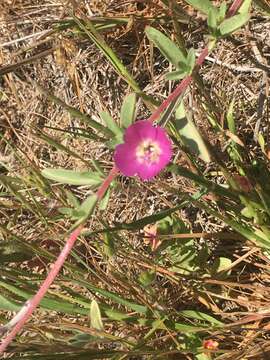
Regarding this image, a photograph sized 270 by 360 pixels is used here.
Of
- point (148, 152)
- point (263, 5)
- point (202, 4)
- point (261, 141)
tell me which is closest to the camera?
point (148, 152)

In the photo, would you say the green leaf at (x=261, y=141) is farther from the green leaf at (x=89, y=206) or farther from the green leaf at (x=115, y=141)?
the green leaf at (x=89, y=206)

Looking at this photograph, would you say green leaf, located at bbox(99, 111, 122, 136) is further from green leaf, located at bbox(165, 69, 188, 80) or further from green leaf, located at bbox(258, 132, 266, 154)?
green leaf, located at bbox(258, 132, 266, 154)

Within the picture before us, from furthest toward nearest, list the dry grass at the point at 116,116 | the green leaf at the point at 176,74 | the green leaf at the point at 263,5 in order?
the dry grass at the point at 116,116 → the green leaf at the point at 263,5 → the green leaf at the point at 176,74

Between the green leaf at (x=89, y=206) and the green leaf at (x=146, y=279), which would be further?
Result: the green leaf at (x=146, y=279)

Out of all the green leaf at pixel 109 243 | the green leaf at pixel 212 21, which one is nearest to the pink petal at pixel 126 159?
the green leaf at pixel 212 21

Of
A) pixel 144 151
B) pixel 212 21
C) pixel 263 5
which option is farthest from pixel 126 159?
pixel 263 5

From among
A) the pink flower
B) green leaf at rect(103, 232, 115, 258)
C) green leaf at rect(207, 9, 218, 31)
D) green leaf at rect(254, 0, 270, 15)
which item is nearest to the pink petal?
the pink flower

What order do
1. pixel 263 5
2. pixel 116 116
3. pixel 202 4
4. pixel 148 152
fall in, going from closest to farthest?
1. pixel 148 152
2. pixel 202 4
3. pixel 263 5
4. pixel 116 116

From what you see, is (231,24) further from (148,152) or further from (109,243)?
(109,243)

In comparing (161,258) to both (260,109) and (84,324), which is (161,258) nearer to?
(84,324)
